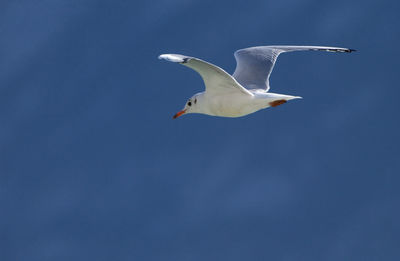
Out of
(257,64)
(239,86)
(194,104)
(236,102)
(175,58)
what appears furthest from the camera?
(257,64)

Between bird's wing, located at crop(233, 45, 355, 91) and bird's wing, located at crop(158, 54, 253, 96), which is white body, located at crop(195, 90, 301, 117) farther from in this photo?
bird's wing, located at crop(233, 45, 355, 91)

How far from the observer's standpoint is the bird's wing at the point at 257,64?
5.61 metres

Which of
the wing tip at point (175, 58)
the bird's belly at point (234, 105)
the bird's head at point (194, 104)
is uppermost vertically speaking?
the bird's head at point (194, 104)

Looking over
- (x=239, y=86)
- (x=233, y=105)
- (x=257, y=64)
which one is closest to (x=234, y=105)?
(x=233, y=105)

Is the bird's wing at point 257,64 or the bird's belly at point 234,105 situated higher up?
the bird's wing at point 257,64

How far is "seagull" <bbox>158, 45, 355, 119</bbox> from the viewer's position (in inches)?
190

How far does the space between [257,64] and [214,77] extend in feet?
2.80

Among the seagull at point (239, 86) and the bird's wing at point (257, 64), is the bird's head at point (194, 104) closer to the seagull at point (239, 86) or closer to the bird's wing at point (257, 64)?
the seagull at point (239, 86)

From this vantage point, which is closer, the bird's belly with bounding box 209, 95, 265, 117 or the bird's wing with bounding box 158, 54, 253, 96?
the bird's wing with bounding box 158, 54, 253, 96

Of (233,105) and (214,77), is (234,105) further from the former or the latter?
(214,77)

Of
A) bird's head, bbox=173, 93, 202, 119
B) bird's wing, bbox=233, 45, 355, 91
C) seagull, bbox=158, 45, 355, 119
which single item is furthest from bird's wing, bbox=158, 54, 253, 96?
bird's wing, bbox=233, 45, 355, 91

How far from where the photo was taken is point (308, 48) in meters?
5.48

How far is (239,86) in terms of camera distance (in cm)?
496

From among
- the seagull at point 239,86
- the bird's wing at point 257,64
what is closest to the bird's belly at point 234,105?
the seagull at point 239,86
